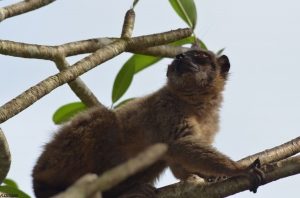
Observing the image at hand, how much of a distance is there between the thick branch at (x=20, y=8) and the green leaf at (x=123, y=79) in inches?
71.1

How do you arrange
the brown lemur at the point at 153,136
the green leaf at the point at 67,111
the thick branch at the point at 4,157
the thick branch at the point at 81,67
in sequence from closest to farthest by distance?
the thick branch at the point at 4,157 → the thick branch at the point at 81,67 → the brown lemur at the point at 153,136 → the green leaf at the point at 67,111

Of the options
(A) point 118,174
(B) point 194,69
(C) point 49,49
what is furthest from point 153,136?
(A) point 118,174

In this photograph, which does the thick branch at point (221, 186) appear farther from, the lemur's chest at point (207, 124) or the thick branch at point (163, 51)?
the thick branch at point (163, 51)

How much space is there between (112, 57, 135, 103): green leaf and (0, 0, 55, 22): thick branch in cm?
181

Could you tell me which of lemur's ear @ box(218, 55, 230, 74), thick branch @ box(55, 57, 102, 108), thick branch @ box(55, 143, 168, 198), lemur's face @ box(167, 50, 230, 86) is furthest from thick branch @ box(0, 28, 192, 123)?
thick branch @ box(55, 143, 168, 198)

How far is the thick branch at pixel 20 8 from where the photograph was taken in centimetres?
573

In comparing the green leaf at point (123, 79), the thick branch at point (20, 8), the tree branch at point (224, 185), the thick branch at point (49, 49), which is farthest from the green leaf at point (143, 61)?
the tree branch at point (224, 185)

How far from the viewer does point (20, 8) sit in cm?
602

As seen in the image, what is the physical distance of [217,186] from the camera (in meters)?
4.79

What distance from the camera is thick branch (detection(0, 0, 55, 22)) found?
Answer: 5.73 meters

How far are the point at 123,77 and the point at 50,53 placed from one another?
1.82 m

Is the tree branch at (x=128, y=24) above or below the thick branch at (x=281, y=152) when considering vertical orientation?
above

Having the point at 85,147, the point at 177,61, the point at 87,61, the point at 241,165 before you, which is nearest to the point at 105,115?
the point at 85,147

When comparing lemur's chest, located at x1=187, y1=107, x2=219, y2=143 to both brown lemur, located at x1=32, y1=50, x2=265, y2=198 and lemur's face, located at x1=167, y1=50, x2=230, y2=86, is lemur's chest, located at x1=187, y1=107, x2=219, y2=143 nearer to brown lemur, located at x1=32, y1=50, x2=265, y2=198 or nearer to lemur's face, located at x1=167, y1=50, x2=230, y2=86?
brown lemur, located at x1=32, y1=50, x2=265, y2=198
